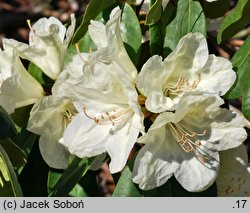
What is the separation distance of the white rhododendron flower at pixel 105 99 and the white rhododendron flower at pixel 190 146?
0.04 m

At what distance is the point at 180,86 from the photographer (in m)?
1.30

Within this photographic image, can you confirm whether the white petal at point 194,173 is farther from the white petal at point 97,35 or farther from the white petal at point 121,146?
the white petal at point 97,35

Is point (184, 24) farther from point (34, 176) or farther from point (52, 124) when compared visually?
point (34, 176)

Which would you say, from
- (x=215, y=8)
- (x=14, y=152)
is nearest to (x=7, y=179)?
(x=14, y=152)

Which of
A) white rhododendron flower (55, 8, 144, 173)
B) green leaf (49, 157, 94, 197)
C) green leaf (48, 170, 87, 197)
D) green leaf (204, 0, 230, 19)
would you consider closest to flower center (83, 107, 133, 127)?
white rhododendron flower (55, 8, 144, 173)

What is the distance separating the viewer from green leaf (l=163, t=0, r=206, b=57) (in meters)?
1.36

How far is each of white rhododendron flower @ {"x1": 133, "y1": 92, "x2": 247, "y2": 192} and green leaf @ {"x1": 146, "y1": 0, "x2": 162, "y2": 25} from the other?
0.66ft

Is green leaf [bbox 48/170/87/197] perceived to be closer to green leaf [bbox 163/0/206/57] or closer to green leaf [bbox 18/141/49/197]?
green leaf [bbox 18/141/49/197]

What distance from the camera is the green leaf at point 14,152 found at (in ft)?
4.40

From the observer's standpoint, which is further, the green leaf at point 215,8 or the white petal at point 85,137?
the green leaf at point 215,8

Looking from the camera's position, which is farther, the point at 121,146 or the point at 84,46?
the point at 84,46

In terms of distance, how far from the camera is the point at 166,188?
1381 mm

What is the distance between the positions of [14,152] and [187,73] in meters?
0.38

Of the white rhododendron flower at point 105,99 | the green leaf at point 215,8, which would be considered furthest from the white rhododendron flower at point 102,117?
the green leaf at point 215,8
